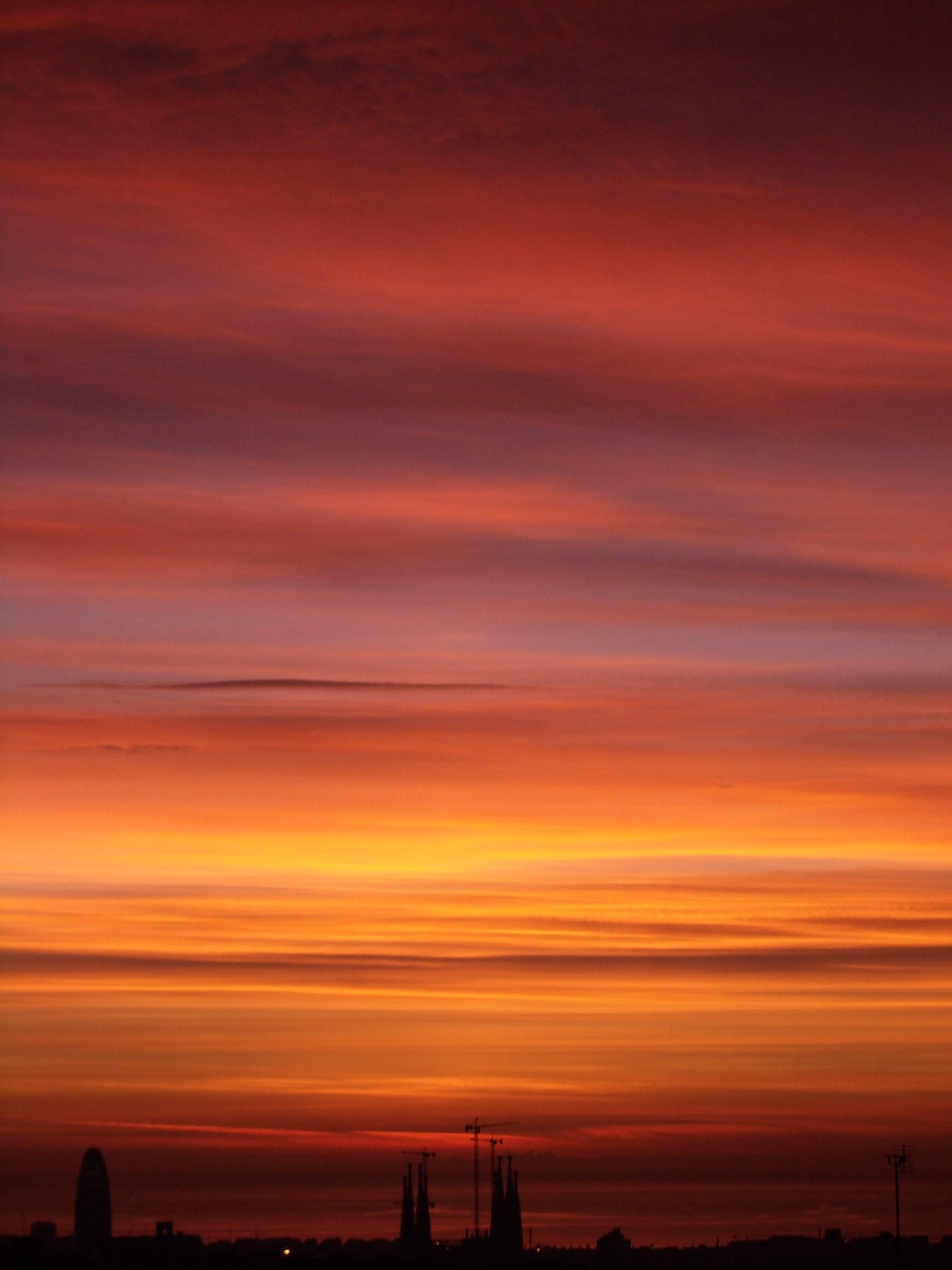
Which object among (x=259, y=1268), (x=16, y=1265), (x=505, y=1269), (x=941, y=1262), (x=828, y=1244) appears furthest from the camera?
(x=828, y=1244)

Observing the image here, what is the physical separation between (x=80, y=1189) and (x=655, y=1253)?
44633mm

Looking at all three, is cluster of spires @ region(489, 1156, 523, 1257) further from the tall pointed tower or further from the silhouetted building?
the silhouetted building

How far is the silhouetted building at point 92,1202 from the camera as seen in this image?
492 ft

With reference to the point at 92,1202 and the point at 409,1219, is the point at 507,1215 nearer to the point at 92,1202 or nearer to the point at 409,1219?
the point at 409,1219

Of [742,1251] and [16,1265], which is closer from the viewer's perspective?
[16,1265]

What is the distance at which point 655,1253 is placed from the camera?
159 meters

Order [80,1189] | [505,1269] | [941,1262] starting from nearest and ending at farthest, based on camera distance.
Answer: [505,1269], [941,1262], [80,1189]

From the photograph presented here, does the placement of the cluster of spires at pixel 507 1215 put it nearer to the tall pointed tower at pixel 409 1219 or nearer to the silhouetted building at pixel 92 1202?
the tall pointed tower at pixel 409 1219

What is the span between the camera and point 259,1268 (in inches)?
3590

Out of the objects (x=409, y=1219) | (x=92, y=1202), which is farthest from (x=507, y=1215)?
(x=92, y=1202)

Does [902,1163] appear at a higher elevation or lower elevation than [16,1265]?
higher

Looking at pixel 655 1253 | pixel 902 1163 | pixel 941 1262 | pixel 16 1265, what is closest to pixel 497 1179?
pixel 655 1253

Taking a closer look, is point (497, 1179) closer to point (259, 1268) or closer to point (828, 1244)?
point (828, 1244)

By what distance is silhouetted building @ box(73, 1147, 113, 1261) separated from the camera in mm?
149875
